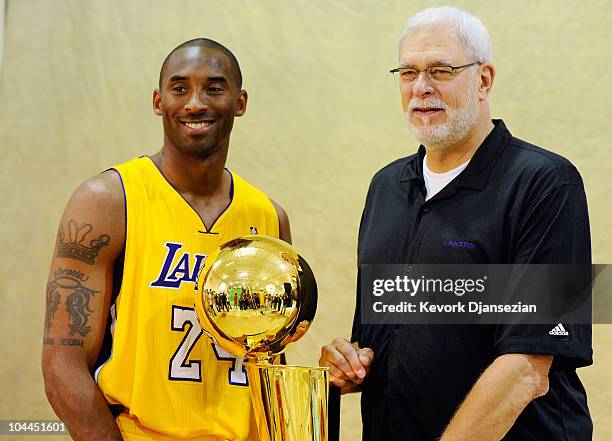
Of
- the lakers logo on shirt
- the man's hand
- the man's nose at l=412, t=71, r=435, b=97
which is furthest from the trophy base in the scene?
the man's nose at l=412, t=71, r=435, b=97

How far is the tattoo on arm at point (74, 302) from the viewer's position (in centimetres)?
175

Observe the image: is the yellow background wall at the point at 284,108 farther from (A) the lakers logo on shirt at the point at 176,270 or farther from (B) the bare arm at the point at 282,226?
(A) the lakers logo on shirt at the point at 176,270

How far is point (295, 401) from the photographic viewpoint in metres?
1.48

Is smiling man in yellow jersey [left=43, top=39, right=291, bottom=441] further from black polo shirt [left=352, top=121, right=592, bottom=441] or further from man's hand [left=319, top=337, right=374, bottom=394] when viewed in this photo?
black polo shirt [left=352, top=121, right=592, bottom=441]

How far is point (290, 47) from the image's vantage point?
3225 mm

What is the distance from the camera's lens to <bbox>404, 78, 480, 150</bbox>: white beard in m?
1.86

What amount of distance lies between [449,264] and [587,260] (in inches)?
11.5

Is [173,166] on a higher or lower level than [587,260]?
Answer: higher

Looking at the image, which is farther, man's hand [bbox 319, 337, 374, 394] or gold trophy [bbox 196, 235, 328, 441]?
man's hand [bbox 319, 337, 374, 394]

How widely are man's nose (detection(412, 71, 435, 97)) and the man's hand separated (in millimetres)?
594

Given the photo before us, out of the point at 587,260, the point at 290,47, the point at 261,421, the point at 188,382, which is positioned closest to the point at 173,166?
the point at 188,382

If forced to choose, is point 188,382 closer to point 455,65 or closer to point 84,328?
point 84,328

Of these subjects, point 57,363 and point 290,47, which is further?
point 290,47

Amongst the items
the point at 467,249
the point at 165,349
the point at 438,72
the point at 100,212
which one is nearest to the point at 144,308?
the point at 165,349
